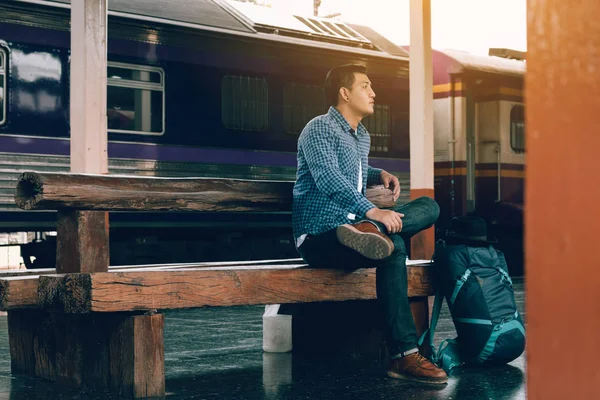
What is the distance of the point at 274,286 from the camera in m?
4.26

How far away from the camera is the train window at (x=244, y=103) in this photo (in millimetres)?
11291

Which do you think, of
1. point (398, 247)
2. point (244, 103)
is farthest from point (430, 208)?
point (244, 103)

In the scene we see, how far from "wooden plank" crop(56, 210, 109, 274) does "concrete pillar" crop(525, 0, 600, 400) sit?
11.3 ft

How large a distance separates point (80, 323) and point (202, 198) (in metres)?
0.79

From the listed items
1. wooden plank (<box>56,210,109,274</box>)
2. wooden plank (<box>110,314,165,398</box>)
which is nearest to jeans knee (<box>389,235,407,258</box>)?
wooden plank (<box>110,314,165,398</box>)

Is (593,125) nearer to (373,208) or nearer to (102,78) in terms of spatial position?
(373,208)

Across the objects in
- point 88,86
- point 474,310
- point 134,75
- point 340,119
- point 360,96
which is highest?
point 134,75

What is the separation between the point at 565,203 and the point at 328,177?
3628 mm

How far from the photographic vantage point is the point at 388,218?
4.15 meters

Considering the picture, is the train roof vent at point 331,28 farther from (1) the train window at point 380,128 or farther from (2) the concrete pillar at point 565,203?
(2) the concrete pillar at point 565,203

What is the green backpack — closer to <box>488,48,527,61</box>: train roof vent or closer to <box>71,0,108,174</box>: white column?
<box>71,0,108,174</box>: white column

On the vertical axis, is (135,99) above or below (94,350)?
above

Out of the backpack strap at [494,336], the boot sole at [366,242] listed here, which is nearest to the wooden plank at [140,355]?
the boot sole at [366,242]

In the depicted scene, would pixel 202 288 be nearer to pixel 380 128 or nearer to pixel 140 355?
pixel 140 355
